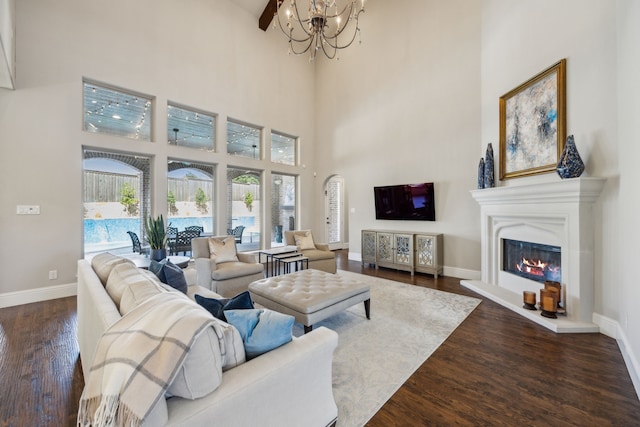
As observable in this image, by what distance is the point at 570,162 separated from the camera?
2.87m

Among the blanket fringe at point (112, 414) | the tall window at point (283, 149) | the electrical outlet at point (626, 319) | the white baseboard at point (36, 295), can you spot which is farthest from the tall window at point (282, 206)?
the blanket fringe at point (112, 414)

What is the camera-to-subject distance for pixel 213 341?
41.0 inches

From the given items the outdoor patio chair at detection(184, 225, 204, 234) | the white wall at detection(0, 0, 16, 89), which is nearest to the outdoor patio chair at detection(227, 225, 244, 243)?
the outdoor patio chair at detection(184, 225, 204, 234)

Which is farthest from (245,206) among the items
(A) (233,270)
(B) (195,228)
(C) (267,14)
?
(C) (267,14)

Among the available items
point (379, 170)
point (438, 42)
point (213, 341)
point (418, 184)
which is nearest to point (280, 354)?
point (213, 341)

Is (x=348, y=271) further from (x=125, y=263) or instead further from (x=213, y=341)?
(x=213, y=341)

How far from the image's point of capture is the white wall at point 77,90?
11.8ft

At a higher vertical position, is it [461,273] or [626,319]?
[626,319]

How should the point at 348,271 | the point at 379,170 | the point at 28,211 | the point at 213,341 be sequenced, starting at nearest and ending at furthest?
the point at 213,341 → the point at 28,211 → the point at 348,271 → the point at 379,170

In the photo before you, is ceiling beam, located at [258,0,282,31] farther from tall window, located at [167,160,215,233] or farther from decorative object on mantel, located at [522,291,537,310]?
decorative object on mantel, located at [522,291,537,310]

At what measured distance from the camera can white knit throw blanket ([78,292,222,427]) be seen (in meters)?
0.85

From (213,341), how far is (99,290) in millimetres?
1132

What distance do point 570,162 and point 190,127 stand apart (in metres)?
6.00

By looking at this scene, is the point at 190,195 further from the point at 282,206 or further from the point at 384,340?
the point at 384,340
